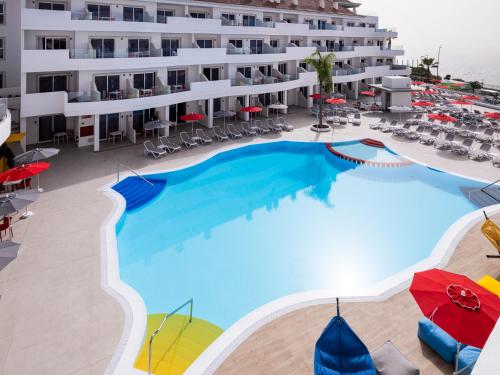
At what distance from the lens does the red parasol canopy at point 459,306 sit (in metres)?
6.21

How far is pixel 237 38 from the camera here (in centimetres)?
3134

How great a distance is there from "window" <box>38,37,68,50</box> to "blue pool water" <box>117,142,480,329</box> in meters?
11.2

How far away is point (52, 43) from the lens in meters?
21.6

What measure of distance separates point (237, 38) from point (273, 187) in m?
18.2

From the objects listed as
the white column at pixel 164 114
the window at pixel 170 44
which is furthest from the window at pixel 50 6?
the white column at pixel 164 114

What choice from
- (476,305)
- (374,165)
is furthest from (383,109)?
(476,305)

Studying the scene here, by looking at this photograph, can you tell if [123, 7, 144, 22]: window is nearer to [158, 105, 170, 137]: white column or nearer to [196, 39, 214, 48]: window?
[196, 39, 214, 48]: window

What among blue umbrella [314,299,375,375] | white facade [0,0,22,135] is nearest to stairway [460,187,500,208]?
blue umbrella [314,299,375,375]

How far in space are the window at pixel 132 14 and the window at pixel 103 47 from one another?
214 centimetres

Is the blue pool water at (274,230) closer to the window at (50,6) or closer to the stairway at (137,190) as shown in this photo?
the stairway at (137,190)

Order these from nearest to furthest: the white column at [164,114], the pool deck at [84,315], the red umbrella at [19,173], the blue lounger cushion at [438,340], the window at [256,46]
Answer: the blue lounger cushion at [438,340] < the pool deck at [84,315] < the red umbrella at [19,173] < the white column at [164,114] < the window at [256,46]

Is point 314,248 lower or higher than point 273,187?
lower

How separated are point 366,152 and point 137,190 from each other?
1536 cm

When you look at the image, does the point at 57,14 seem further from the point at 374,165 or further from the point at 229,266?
the point at 374,165
